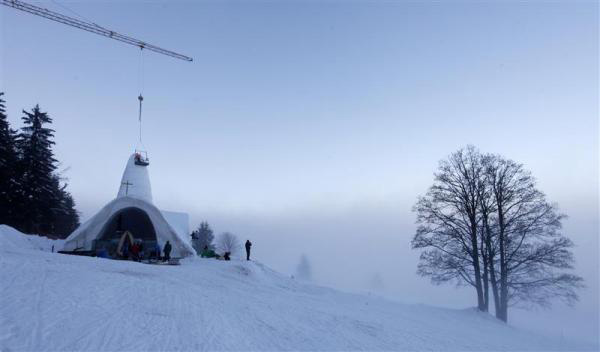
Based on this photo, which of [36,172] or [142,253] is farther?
[36,172]

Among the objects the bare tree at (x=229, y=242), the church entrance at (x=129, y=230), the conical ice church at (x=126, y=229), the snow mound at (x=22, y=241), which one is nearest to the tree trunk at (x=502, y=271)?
the conical ice church at (x=126, y=229)

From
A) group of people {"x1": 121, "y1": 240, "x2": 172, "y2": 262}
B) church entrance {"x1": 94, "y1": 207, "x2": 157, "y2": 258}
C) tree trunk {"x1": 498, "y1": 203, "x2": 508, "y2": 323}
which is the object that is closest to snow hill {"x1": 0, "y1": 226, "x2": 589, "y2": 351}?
tree trunk {"x1": 498, "y1": 203, "x2": 508, "y2": 323}

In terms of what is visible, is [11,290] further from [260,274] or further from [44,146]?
[44,146]

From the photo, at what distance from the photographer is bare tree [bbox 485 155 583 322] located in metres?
17.1

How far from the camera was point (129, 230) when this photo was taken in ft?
86.1

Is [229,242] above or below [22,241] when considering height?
below

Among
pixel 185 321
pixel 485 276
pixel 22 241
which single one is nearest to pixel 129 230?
pixel 22 241

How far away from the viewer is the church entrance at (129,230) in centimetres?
2520

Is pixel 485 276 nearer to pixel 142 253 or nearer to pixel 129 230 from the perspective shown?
pixel 142 253

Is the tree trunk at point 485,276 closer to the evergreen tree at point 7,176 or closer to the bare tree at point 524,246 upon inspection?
the bare tree at point 524,246

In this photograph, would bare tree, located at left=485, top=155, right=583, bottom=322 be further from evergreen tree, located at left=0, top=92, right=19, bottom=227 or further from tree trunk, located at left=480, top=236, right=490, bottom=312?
evergreen tree, located at left=0, top=92, right=19, bottom=227

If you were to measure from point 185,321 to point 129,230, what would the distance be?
22129 millimetres

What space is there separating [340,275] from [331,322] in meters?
138

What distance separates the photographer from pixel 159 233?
25875 millimetres
